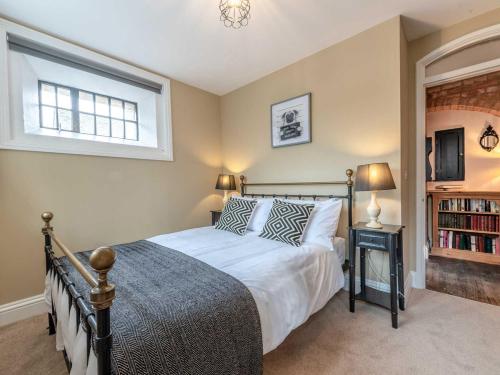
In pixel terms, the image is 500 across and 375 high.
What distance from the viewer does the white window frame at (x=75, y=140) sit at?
2.02m

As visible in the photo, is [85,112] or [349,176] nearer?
[349,176]

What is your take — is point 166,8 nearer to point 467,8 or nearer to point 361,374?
point 467,8

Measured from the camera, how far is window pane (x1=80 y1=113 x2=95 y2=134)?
2.58 meters

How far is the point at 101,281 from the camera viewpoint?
0.69 m

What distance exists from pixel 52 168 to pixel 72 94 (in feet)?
2.86

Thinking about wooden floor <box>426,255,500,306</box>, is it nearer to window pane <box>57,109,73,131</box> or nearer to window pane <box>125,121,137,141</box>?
window pane <box>125,121,137,141</box>

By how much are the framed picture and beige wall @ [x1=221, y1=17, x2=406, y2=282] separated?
75 mm

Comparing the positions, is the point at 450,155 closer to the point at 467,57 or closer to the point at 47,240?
the point at 467,57

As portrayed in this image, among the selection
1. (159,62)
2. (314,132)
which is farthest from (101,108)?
(314,132)

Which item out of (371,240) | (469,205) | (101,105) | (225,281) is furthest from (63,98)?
(469,205)

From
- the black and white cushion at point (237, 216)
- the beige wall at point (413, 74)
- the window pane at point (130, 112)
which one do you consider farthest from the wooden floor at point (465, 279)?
the window pane at point (130, 112)

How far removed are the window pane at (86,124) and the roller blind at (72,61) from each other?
1.58 ft

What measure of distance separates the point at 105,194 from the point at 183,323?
216 cm

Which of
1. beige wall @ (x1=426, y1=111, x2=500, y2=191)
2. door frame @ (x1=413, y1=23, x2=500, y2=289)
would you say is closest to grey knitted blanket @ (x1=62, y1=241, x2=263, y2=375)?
door frame @ (x1=413, y1=23, x2=500, y2=289)
